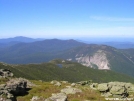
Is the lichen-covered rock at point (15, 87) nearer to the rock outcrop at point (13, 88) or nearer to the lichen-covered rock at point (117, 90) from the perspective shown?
the rock outcrop at point (13, 88)

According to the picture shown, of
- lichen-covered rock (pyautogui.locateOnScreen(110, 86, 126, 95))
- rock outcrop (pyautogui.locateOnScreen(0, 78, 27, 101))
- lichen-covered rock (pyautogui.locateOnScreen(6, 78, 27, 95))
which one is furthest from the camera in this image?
lichen-covered rock (pyautogui.locateOnScreen(110, 86, 126, 95))

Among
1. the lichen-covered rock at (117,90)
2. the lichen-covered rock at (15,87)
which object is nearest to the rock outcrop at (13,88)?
the lichen-covered rock at (15,87)

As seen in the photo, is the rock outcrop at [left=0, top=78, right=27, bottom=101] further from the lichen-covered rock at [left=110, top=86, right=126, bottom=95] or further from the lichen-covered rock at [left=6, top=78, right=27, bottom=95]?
the lichen-covered rock at [left=110, top=86, right=126, bottom=95]

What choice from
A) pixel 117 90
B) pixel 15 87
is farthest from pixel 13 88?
pixel 117 90

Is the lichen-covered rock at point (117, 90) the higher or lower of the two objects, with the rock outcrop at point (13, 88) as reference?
lower

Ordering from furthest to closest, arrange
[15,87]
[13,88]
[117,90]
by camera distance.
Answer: [117,90] < [15,87] < [13,88]

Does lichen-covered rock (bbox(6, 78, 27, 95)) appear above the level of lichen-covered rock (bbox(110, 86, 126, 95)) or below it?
above

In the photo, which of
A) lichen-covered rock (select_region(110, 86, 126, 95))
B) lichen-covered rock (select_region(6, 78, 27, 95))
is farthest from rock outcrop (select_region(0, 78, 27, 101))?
lichen-covered rock (select_region(110, 86, 126, 95))

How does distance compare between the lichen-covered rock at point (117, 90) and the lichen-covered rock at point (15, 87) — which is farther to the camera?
the lichen-covered rock at point (117, 90)

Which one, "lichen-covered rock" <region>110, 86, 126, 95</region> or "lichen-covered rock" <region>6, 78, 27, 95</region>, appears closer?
"lichen-covered rock" <region>6, 78, 27, 95</region>

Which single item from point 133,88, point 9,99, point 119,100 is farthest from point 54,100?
point 133,88

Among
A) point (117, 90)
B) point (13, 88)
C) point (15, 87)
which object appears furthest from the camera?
point (117, 90)

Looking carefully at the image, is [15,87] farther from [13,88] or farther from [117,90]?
[117,90]

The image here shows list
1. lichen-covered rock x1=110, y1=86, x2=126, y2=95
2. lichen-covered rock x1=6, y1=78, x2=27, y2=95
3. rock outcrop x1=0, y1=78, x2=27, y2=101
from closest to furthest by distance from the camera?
rock outcrop x1=0, y1=78, x2=27, y2=101 < lichen-covered rock x1=6, y1=78, x2=27, y2=95 < lichen-covered rock x1=110, y1=86, x2=126, y2=95
